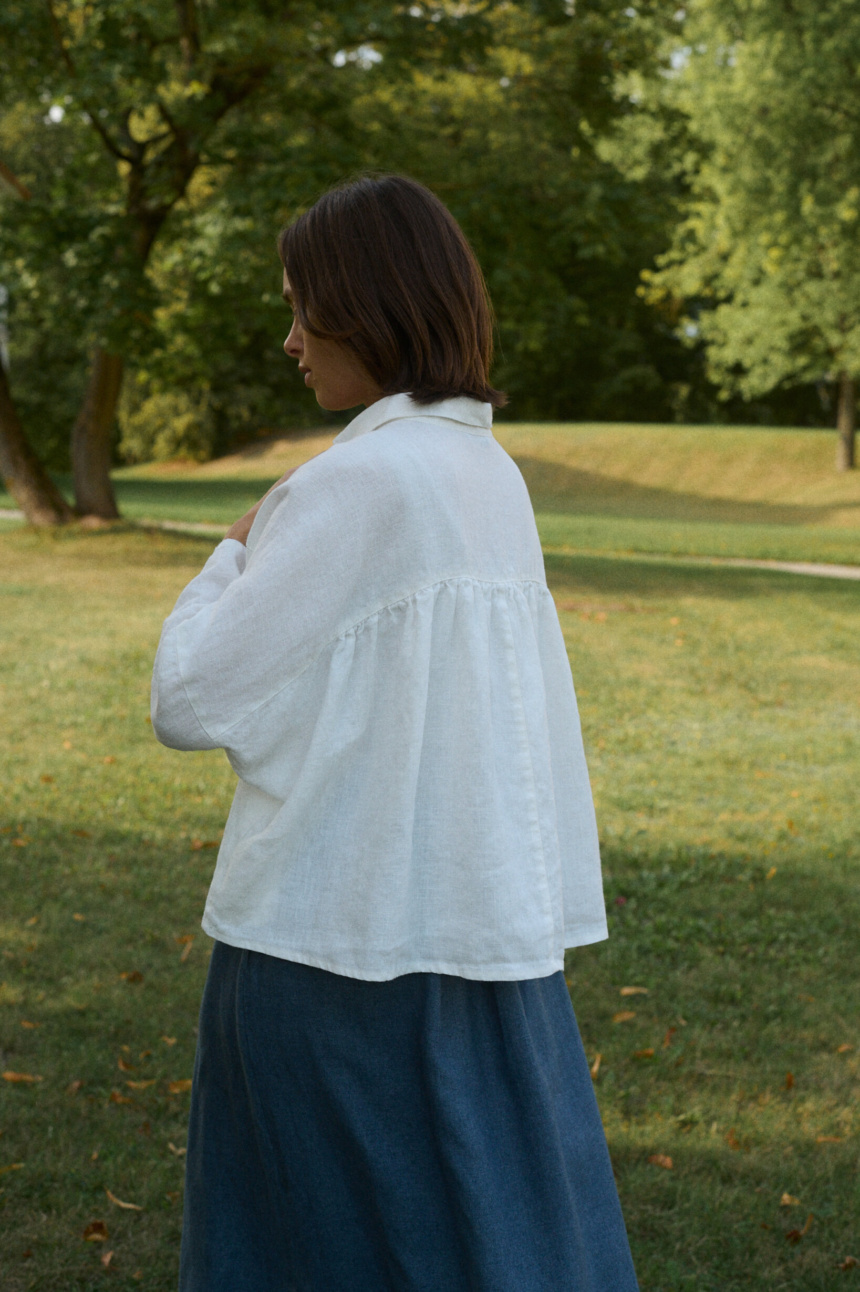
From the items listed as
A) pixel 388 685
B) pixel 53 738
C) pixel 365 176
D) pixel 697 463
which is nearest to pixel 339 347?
pixel 365 176

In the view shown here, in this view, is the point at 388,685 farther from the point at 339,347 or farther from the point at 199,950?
the point at 199,950

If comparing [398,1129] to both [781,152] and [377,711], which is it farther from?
[781,152]

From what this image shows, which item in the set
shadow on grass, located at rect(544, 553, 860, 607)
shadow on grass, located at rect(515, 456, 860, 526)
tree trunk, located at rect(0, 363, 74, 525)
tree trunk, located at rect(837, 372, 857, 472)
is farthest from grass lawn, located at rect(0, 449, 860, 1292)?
tree trunk, located at rect(837, 372, 857, 472)

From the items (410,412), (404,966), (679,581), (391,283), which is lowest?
(679,581)

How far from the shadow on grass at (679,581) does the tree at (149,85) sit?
5.87 meters

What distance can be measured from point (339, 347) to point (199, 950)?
3377 mm

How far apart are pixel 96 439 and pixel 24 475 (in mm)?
1030

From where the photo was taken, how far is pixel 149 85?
41.8ft

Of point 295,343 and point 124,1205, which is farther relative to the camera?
point 124,1205

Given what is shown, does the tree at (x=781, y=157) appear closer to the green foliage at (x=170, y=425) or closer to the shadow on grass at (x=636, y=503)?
the shadow on grass at (x=636, y=503)

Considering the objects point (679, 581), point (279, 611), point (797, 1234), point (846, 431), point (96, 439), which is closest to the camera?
point (279, 611)

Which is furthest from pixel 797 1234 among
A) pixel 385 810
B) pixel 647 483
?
pixel 647 483

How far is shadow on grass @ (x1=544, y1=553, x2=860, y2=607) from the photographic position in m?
14.5

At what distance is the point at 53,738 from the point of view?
7.68m
